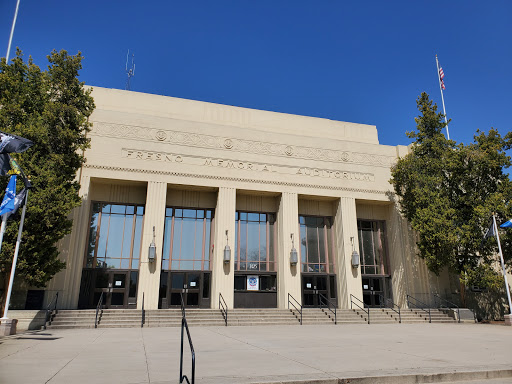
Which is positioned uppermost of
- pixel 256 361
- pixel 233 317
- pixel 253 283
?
pixel 253 283

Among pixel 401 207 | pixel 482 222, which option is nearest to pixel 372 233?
pixel 401 207

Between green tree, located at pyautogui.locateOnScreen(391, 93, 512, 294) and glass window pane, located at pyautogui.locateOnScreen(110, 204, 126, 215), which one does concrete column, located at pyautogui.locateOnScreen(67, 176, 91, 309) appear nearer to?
glass window pane, located at pyautogui.locateOnScreen(110, 204, 126, 215)

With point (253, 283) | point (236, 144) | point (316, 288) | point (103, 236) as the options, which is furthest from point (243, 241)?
point (103, 236)

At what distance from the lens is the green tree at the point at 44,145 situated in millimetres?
14953

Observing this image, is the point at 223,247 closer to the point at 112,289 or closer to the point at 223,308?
the point at 223,308

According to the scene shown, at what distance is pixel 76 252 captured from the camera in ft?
63.1

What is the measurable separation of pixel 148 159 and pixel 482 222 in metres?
19.7

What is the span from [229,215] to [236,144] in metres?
4.68

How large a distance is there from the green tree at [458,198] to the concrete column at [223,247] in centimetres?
1105

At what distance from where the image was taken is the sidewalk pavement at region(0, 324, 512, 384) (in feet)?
20.2

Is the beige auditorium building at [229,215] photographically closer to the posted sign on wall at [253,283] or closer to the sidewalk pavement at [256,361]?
the posted sign on wall at [253,283]

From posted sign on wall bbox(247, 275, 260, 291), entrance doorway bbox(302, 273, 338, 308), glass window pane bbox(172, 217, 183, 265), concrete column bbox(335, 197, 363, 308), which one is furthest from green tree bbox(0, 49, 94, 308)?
concrete column bbox(335, 197, 363, 308)

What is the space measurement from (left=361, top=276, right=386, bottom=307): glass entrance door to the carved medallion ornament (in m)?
7.91

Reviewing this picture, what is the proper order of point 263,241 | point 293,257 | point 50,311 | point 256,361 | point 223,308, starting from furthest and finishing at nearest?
point 263,241 → point 293,257 → point 223,308 → point 50,311 → point 256,361
